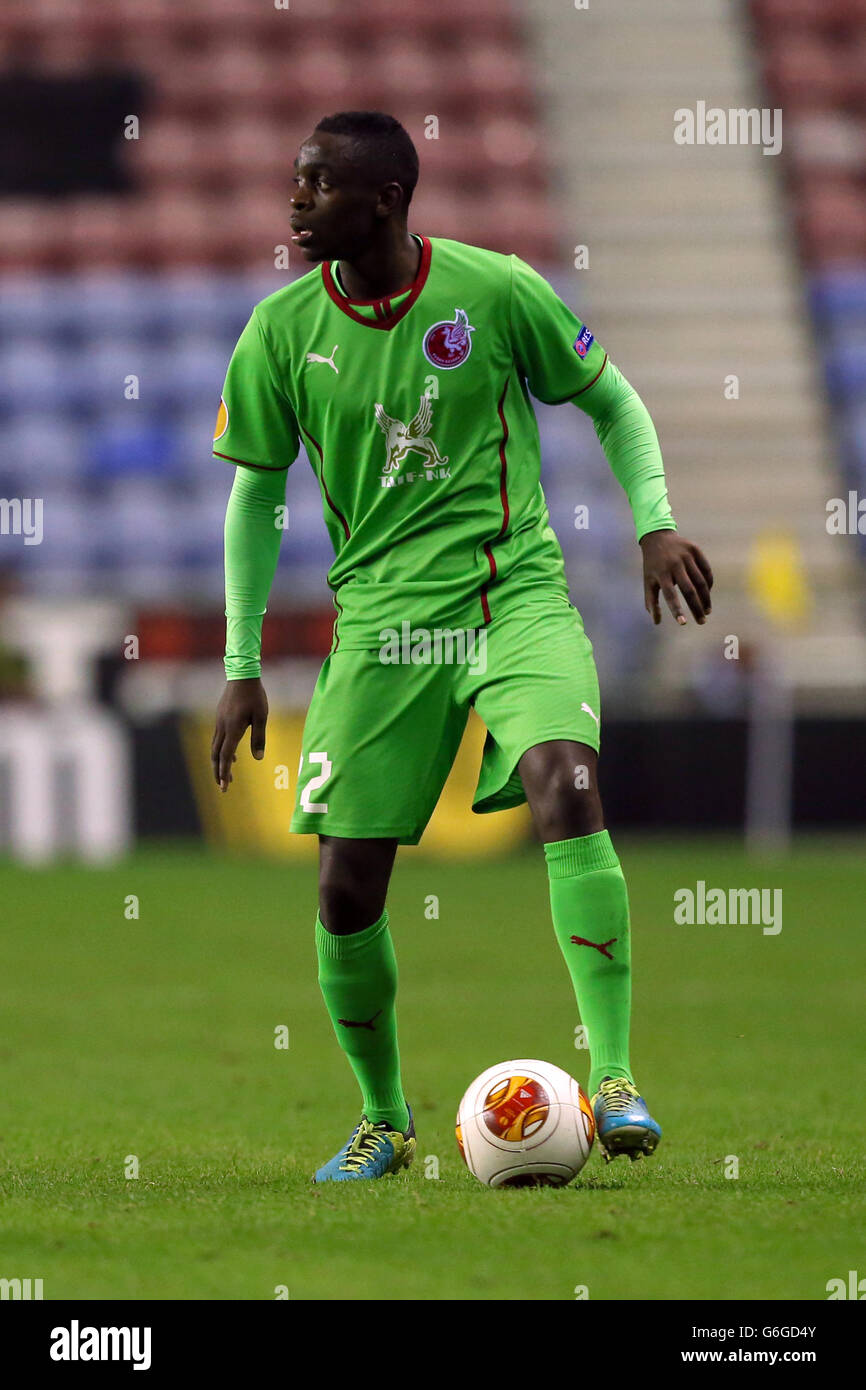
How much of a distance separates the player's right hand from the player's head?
40.1 inches

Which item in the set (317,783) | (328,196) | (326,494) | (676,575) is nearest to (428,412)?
(326,494)

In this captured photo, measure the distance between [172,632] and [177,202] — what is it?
7.26 metres

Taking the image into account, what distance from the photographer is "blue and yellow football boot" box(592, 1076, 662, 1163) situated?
435cm

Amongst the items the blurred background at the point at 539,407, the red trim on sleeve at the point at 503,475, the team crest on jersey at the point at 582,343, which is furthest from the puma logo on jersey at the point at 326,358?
the blurred background at the point at 539,407

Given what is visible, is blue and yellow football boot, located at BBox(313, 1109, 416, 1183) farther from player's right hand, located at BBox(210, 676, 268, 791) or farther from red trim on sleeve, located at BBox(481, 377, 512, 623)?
red trim on sleeve, located at BBox(481, 377, 512, 623)

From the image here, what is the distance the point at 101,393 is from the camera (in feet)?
67.8

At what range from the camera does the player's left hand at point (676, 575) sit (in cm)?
455

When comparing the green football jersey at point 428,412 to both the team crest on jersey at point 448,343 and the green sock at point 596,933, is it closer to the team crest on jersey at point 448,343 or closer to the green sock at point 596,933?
the team crest on jersey at point 448,343

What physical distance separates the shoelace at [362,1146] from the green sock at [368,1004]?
8 centimetres

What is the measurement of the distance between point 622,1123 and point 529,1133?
0.73ft

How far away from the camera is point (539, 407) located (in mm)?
21125

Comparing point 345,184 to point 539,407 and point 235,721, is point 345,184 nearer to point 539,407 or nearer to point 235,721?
point 235,721

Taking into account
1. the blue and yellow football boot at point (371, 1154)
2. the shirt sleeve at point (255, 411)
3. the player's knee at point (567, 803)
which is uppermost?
the shirt sleeve at point (255, 411)
